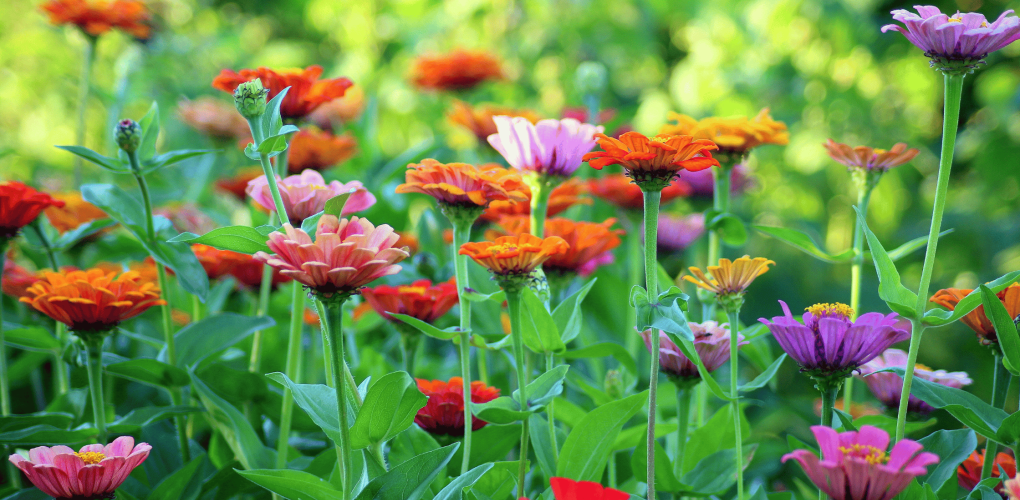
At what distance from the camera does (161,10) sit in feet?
6.23

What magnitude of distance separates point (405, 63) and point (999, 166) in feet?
4.70

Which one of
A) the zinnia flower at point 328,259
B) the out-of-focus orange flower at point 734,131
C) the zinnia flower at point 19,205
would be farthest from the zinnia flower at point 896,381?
the zinnia flower at point 19,205

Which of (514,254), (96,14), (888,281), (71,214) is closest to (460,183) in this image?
(514,254)

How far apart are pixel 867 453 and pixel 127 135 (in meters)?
0.60

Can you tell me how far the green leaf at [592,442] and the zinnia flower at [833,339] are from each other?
0.12m

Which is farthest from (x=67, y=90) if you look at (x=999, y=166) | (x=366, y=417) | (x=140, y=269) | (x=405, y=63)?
(x=999, y=166)

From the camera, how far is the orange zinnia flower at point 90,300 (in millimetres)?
569

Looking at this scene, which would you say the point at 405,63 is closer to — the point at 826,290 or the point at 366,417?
the point at 826,290

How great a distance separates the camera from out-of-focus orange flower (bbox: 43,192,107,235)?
833 millimetres

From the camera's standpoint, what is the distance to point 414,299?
0.63m

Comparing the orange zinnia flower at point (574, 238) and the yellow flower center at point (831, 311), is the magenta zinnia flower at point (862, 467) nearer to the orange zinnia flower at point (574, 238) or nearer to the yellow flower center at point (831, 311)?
the yellow flower center at point (831, 311)

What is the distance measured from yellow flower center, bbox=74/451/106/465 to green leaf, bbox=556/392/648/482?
12.8 inches

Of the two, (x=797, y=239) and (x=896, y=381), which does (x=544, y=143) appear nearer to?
(x=797, y=239)

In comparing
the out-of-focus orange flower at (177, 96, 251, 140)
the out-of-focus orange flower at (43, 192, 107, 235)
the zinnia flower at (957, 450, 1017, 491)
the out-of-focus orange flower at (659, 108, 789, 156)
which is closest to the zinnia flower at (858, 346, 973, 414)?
the zinnia flower at (957, 450, 1017, 491)
